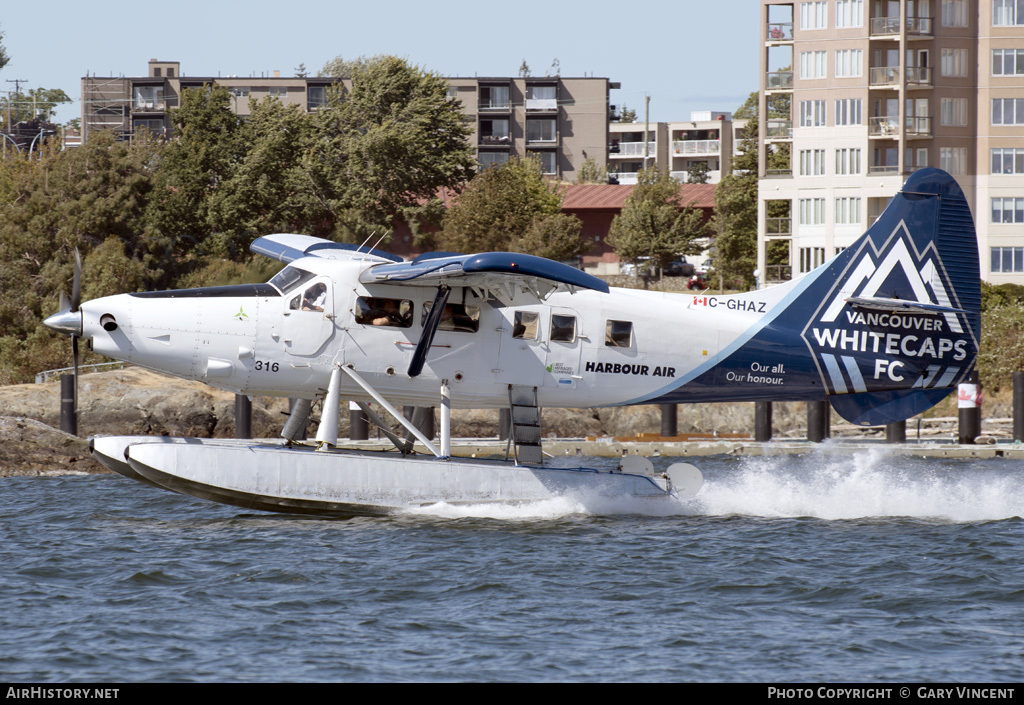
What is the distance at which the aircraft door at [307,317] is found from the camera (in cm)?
1512

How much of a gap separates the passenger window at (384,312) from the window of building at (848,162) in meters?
42.2

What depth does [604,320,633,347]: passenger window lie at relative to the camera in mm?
15930

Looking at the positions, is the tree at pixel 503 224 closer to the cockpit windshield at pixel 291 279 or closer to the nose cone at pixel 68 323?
the cockpit windshield at pixel 291 279

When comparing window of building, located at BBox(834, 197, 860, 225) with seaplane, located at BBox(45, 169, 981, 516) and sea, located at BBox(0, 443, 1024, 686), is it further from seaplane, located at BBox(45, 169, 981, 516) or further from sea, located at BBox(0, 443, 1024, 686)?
seaplane, located at BBox(45, 169, 981, 516)

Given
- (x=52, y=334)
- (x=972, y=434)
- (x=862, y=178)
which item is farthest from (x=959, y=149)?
(x=52, y=334)

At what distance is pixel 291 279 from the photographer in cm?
1531

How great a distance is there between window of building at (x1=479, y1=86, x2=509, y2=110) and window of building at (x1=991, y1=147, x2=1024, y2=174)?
43.5 m

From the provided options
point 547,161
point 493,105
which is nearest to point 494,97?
point 493,105

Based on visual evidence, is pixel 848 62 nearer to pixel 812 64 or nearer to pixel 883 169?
pixel 812 64

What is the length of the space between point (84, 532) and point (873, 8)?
46.7 m

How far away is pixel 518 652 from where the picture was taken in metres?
9.55

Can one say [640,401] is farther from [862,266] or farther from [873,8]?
[873,8]

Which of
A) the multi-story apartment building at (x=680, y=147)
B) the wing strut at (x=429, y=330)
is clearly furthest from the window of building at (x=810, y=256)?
the multi-story apartment building at (x=680, y=147)

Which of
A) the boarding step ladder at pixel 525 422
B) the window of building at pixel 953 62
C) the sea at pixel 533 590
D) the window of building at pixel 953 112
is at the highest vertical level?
the window of building at pixel 953 62
